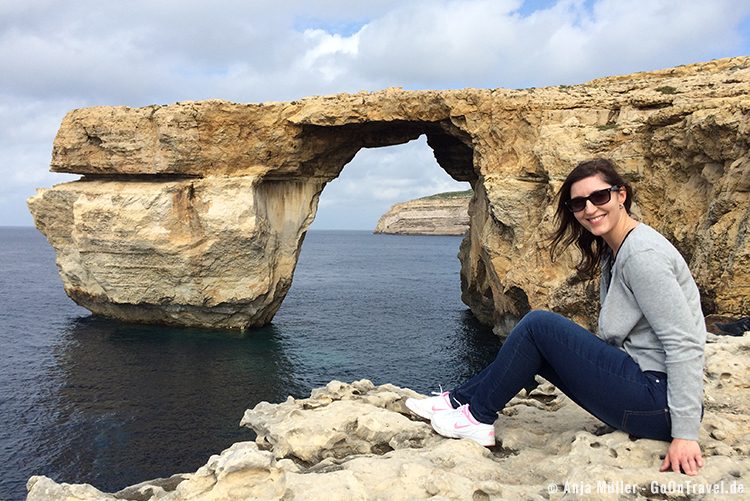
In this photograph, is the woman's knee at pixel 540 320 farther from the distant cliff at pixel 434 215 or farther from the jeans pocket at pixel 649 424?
the distant cliff at pixel 434 215

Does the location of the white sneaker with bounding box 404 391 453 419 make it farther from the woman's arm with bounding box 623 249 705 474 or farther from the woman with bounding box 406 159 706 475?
the woman's arm with bounding box 623 249 705 474

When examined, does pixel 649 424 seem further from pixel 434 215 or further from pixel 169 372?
pixel 434 215

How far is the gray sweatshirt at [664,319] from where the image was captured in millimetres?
3402

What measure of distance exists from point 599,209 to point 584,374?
1.23 metres

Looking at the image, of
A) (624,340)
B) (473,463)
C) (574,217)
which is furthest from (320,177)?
(624,340)

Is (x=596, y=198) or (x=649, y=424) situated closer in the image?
(x=649, y=424)

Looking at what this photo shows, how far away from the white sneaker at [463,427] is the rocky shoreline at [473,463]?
13 cm

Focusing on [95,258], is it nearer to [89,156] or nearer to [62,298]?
[89,156]

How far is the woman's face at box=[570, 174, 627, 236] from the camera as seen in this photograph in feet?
12.5

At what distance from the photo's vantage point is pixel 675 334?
344 cm

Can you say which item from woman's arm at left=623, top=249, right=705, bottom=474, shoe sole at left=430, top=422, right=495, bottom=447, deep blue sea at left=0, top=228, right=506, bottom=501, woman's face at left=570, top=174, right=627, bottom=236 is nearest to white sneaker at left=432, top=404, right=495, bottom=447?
shoe sole at left=430, top=422, right=495, bottom=447

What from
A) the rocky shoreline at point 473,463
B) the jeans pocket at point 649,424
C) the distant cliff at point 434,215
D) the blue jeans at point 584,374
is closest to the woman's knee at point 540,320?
the blue jeans at point 584,374

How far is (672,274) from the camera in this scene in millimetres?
3482

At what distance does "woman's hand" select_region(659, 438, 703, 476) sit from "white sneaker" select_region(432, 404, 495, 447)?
1489 millimetres
